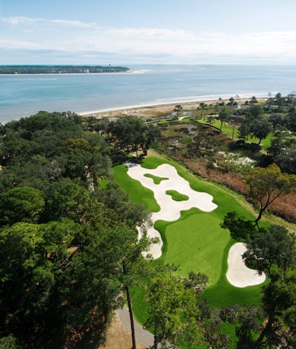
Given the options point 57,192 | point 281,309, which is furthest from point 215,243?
point 57,192

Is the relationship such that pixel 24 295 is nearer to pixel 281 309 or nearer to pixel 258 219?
pixel 281 309

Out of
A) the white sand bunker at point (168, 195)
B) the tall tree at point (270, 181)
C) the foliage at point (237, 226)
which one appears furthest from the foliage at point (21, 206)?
the tall tree at point (270, 181)

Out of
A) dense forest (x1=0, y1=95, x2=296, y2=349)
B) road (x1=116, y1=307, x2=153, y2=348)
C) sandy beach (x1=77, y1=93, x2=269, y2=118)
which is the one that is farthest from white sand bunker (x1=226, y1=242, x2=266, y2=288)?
sandy beach (x1=77, y1=93, x2=269, y2=118)

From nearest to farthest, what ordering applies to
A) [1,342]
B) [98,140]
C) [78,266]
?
[1,342] < [78,266] < [98,140]

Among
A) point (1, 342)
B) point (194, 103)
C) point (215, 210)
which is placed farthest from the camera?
point (194, 103)

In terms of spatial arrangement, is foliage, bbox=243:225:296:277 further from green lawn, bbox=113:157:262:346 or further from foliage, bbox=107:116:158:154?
foliage, bbox=107:116:158:154

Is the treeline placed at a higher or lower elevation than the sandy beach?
higher

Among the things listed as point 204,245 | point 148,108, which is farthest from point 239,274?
point 148,108
